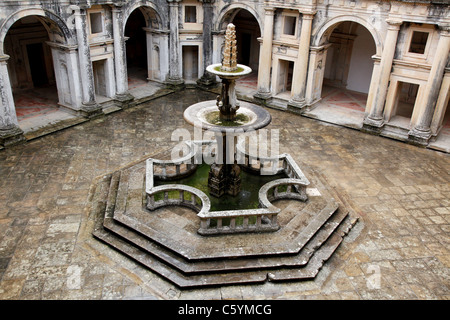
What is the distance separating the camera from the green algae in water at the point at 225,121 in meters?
11.5

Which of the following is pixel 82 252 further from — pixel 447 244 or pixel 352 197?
pixel 447 244

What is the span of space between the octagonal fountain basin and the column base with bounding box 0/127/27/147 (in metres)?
7.85

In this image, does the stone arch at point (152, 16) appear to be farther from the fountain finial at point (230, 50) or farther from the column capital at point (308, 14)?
the fountain finial at point (230, 50)

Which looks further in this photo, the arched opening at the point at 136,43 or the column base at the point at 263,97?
the arched opening at the point at 136,43

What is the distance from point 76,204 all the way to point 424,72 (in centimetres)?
1439

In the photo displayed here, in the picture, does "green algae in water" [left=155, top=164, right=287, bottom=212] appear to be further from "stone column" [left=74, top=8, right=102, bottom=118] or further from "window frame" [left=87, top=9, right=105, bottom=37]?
"window frame" [left=87, top=9, right=105, bottom=37]

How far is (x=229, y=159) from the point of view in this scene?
39.1 ft

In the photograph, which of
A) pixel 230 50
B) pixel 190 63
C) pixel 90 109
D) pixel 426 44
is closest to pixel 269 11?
pixel 190 63

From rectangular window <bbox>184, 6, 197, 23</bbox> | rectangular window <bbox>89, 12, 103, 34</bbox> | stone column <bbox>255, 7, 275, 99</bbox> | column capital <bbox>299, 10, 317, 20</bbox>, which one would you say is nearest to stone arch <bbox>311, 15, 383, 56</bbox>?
column capital <bbox>299, 10, 317, 20</bbox>

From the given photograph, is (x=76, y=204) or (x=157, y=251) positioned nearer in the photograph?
(x=157, y=251)

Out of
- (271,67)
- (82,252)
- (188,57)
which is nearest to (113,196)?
(82,252)

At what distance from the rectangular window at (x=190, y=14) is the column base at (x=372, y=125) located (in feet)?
35.8

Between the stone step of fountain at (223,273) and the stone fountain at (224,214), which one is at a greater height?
the stone fountain at (224,214)

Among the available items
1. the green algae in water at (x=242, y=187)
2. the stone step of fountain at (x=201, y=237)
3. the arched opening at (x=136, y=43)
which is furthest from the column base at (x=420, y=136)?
the arched opening at (x=136, y=43)
